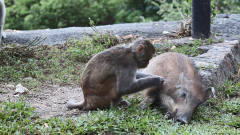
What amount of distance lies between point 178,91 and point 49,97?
228 cm

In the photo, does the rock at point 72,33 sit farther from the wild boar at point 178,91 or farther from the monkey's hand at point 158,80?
the monkey's hand at point 158,80

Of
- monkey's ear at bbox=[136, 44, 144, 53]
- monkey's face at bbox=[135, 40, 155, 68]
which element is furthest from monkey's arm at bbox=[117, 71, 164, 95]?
monkey's ear at bbox=[136, 44, 144, 53]

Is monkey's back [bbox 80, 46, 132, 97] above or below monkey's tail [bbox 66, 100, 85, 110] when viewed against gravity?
above

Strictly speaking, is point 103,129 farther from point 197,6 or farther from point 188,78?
point 197,6

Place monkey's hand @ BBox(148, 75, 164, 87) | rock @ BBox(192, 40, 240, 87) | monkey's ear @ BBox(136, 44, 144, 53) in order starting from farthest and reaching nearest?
rock @ BBox(192, 40, 240, 87)
monkey's hand @ BBox(148, 75, 164, 87)
monkey's ear @ BBox(136, 44, 144, 53)

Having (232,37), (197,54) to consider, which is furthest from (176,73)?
(232,37)

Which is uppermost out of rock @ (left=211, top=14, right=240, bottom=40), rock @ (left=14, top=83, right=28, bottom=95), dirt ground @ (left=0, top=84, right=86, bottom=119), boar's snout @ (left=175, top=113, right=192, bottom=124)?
rock @ (left=211, top=14, right=240, bottom=40)

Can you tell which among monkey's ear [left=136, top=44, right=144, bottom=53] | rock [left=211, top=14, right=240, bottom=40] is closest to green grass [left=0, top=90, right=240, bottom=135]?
monkey's ear [left=136, top=44, right=144, bottom=53]

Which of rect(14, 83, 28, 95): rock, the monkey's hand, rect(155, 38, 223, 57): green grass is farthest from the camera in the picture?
rect(155, 38, 223, 57): green grass

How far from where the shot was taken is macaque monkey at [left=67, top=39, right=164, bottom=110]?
6.28m

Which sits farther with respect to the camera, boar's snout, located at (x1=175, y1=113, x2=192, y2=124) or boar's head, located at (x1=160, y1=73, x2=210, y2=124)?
boar's head, located at (x1=160, y1=73, x2=210, y2=124)

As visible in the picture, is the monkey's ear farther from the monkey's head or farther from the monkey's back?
the monkey's back

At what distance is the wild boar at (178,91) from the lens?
6.62 meters

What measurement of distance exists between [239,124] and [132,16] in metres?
13.3
